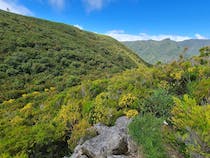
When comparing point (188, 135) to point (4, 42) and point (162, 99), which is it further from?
point (4, 42)

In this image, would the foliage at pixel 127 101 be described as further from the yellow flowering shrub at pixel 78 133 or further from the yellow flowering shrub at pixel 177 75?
the yellow flowering shrub at pixel 177 75

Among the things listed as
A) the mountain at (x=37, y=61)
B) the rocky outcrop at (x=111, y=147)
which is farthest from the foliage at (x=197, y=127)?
the mountain at (x=37, y=61)

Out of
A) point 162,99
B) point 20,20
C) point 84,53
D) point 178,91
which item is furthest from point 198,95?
point 20,20

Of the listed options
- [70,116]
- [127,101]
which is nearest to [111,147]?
[127,101]

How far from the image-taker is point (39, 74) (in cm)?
7156

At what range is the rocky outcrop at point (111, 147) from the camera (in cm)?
1191

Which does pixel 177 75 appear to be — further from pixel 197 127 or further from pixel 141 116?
pixel 197 127

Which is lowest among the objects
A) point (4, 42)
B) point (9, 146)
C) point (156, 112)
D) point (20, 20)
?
point (9, 146)

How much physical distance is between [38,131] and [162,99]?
864cm

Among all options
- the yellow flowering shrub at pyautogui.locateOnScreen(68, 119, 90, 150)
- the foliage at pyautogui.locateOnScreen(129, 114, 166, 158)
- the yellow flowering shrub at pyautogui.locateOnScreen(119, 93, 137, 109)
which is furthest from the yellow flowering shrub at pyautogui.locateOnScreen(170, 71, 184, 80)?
the foliage at pyautogui.locateOnScreen(129, 114, 166, 158)

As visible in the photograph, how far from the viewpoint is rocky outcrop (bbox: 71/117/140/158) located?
1191 centimetres

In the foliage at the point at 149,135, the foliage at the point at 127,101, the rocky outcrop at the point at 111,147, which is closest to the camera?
the foliage at the point at 149,135

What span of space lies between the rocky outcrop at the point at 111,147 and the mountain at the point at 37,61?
4227cm

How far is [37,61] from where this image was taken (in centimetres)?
7794
